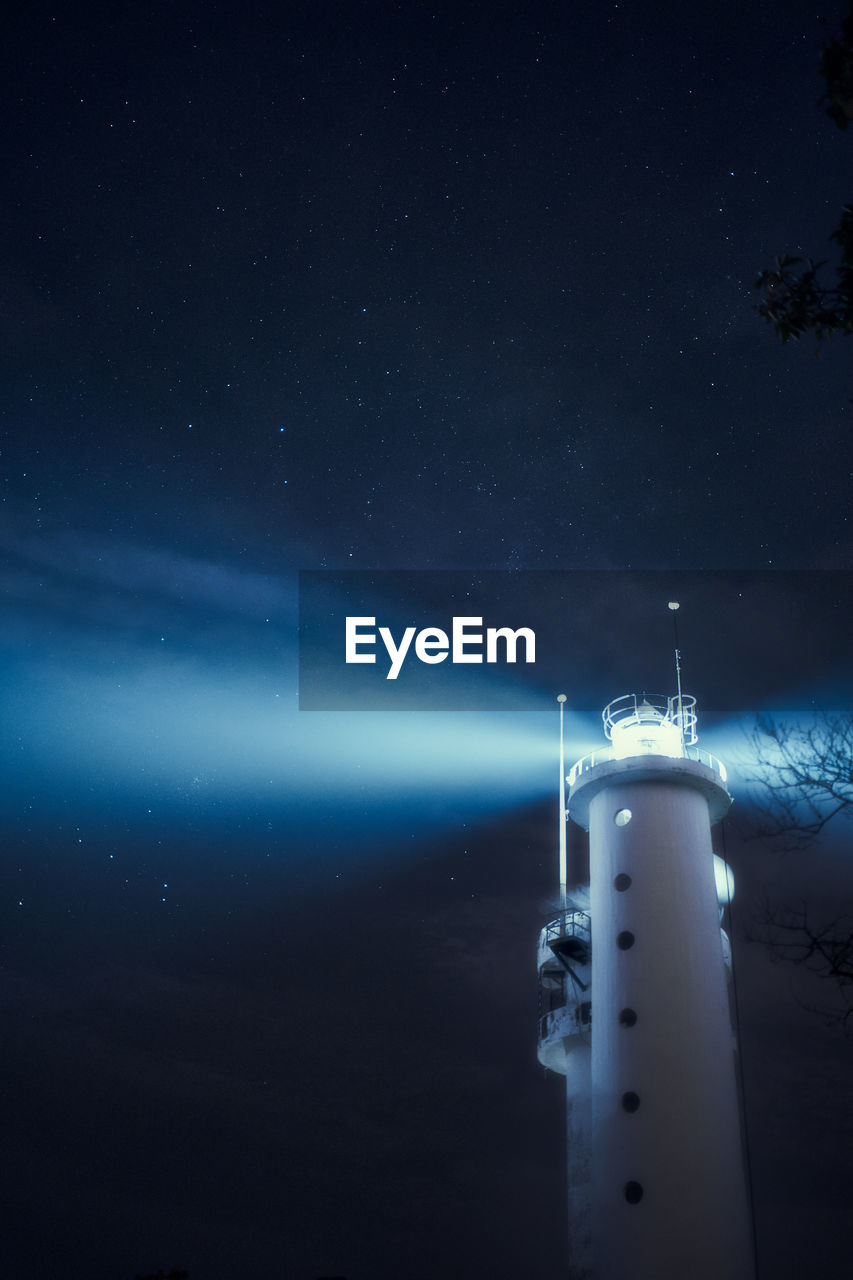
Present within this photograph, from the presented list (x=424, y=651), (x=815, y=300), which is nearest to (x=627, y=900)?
(x=424, y=651)

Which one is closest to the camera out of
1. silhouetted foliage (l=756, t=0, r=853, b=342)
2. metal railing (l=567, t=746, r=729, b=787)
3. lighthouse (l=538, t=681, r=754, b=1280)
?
silhouetted foliage (l=756, t=0, r=853, b=342)

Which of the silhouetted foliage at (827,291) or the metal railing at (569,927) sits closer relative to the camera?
the silhouetted foliage at (827,291)

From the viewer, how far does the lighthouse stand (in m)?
25.4

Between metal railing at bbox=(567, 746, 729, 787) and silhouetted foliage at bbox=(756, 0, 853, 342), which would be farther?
metal railing at bbox=(567, 746, 729, 787)

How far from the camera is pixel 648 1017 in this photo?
1085 inches

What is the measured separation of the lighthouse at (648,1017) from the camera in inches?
1001

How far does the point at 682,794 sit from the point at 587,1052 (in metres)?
7.66

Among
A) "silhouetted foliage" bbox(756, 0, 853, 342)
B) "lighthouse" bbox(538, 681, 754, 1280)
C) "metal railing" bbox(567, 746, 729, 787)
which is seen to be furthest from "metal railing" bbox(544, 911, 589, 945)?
"silhouetted foliage" bbox(756, 0, 853, 342)

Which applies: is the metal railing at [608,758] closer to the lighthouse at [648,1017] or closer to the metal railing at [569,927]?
the lighthouse at [648,1017]

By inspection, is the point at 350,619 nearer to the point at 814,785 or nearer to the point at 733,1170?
the point at 733,1170

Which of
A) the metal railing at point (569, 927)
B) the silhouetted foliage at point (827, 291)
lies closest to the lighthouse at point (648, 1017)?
the metal railing at point (569, 927)

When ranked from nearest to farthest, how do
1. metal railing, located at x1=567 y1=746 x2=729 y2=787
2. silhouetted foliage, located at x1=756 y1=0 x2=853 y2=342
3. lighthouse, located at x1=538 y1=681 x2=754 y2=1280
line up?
1. silhouetted foliage, located at x1=756 y1=0 x2=853 y2=342
2. lighthouse, located at x1=538 y1=681 x2=754 y2=1280
3. metal railing, located at x1=567 y1=746 x2=729 y2=787

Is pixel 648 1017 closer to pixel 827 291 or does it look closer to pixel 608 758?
pixel 608 758

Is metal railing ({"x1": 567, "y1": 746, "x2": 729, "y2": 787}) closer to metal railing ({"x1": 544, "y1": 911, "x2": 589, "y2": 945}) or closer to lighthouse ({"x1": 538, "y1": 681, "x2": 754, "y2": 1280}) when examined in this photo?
lighthouse ({"x1": 538, "y1": 681, "x2": 754, "y2": 1280})
